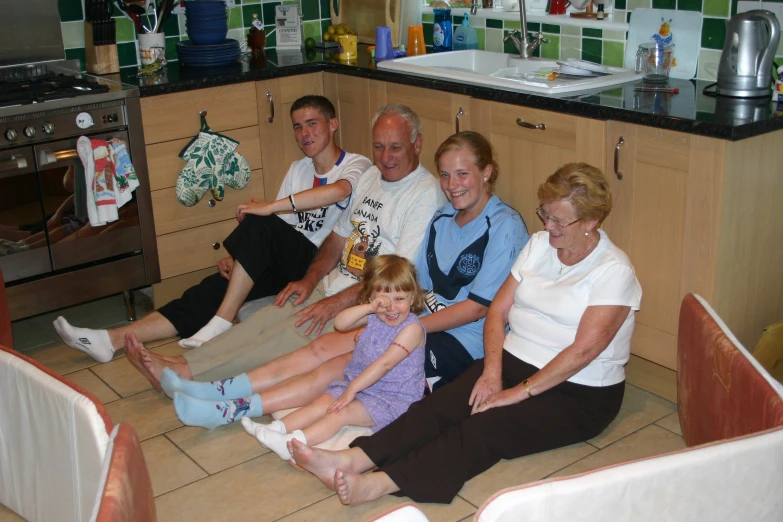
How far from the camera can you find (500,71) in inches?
152

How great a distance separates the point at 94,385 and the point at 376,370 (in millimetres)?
1190

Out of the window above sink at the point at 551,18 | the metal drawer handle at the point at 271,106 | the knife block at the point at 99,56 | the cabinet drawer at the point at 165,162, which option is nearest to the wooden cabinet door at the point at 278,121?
the metal drawer handle at the point at 271,106

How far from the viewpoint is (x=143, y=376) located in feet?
11.1

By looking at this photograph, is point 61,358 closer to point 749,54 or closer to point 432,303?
point 432,303

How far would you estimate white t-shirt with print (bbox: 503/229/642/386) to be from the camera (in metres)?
2.61

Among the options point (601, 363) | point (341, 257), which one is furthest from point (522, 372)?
point (341, 257)

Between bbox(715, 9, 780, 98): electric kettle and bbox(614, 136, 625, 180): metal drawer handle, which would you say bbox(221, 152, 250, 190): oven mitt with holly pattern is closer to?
bbox(614, 136, 625, 180): metal drawer handle

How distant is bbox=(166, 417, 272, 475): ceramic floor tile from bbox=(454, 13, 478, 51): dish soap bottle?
2083 mm

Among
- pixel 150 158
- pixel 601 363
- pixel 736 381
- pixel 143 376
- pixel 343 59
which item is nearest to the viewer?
pixel 736 381

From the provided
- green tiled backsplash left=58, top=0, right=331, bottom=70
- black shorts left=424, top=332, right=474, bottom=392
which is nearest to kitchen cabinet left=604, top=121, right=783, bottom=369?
black shorts left=424, top=332, right=474, bottom=392

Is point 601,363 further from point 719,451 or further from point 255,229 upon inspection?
point 255,229

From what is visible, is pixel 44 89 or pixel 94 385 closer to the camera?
pixel 94 385

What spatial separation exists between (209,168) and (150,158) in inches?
10.2

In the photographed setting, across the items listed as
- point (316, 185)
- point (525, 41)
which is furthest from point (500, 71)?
point (316, 185)
